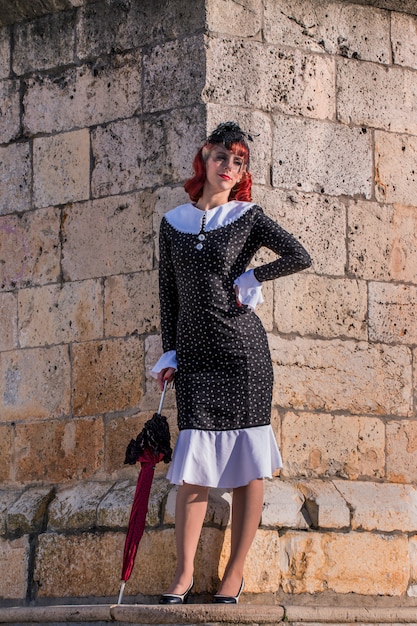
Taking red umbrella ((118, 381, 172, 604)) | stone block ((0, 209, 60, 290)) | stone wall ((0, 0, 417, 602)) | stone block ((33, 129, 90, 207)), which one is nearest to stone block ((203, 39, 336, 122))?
stone wall ((0, 0, 417, 602))

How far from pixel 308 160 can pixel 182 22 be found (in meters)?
0.94

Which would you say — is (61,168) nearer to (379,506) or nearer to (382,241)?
(382,241)

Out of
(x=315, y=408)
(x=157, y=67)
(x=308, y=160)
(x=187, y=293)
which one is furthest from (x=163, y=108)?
(x=315, y=408)

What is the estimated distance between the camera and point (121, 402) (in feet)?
20.7

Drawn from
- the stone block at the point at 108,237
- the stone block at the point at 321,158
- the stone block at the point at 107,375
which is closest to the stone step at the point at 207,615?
the stone block at the point at 107,375

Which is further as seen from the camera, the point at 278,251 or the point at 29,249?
the point at 29,249

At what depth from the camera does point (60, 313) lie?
6.59m

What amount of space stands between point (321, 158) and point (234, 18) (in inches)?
32.5

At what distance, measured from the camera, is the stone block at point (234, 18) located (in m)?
6.35

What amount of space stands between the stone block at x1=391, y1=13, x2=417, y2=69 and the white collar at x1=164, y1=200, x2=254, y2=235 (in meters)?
1.68

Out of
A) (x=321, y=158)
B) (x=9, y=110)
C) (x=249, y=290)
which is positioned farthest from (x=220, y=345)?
(x=9, y=110)

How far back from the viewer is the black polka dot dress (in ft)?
17.7

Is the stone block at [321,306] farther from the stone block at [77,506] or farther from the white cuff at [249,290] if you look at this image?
the stone block at [77,506]

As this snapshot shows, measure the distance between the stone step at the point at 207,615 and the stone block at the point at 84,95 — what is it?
8.30 ft
